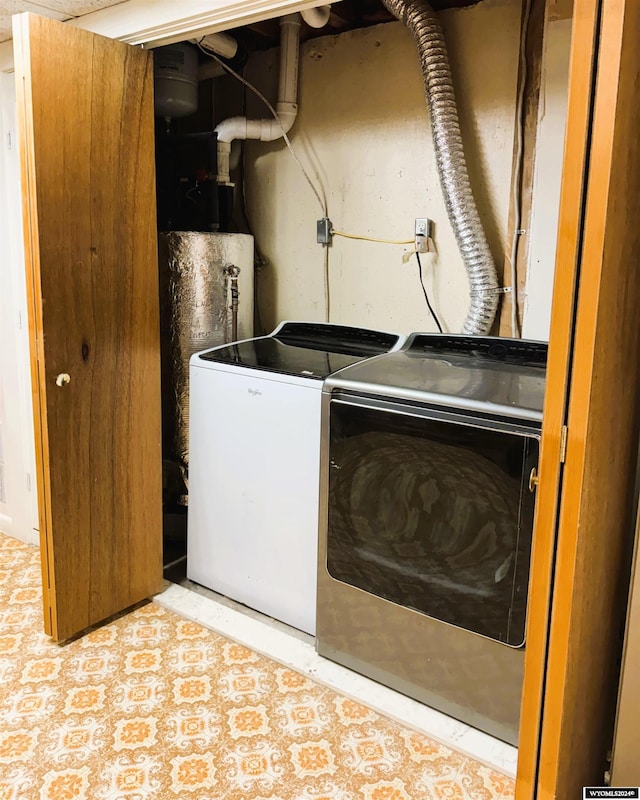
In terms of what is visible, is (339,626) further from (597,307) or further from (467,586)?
(597,307)

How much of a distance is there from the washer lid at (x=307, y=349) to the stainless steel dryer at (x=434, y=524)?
0.19m

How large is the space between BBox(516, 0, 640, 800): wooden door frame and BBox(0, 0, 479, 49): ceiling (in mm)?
1540

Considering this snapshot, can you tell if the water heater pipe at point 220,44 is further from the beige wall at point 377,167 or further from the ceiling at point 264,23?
the beige wall at point 377,167

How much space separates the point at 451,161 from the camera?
7.38 feet

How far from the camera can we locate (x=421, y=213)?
8.21 ft

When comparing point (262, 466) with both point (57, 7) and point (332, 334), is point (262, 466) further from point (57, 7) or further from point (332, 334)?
point (57, 7)

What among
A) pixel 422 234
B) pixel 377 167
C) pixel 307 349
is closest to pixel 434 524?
pixel 307 349

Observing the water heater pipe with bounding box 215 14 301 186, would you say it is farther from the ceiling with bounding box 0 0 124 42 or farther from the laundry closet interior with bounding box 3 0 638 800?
the ceiling with bounding box 0 0 124 42

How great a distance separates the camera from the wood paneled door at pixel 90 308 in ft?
6.30

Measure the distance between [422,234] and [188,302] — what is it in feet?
3.03

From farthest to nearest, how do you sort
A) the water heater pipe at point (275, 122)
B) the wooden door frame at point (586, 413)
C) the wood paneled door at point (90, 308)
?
the water heater pipe at point (275, 122), the wood paneled door at point (90, 308), the wooden door frame at point (586, 413)

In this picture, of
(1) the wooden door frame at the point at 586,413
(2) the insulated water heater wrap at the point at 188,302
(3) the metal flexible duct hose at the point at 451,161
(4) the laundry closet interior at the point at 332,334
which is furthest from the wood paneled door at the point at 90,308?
(1) the wooden door frame at the point at 586,413

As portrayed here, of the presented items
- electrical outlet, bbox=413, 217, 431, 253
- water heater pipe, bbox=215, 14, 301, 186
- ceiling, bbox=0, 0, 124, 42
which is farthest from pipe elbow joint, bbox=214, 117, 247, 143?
electrical outlet, bbox=413, 217, 431, 253

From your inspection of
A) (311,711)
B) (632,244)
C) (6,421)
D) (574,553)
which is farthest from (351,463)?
(6,421)
